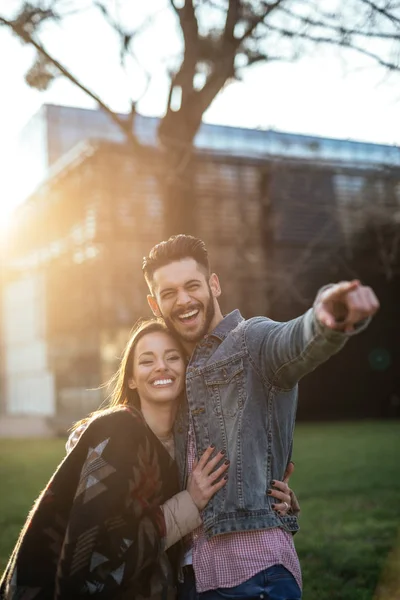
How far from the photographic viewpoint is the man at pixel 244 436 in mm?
2979

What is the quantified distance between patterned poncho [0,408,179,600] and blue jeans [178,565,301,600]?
236 millimetres

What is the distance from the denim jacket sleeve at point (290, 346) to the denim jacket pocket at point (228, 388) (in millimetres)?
93

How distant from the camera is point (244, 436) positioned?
10.0ft

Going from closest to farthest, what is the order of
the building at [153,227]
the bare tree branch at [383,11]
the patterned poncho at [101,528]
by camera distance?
the patterned poncho at [101,528] → the bare tree branch at [383,11] → the building at [153,227]

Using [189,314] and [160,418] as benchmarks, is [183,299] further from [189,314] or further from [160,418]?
[160,418]

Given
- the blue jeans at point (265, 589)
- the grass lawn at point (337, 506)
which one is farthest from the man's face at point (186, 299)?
the grass lawn at point (337, 506)

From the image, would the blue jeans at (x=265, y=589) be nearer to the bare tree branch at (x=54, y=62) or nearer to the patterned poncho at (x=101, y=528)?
the patterned poncho at (x=101, y=528)

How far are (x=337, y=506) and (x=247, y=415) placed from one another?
6.70 meters

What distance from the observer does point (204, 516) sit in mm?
3148

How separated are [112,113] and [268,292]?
14583 mm

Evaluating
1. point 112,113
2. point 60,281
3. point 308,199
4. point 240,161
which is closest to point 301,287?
point 308,199

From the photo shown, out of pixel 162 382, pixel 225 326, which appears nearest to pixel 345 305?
pixel 225 326

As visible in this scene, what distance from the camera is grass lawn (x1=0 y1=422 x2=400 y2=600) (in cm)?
633

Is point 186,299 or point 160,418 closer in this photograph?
point 186,299
